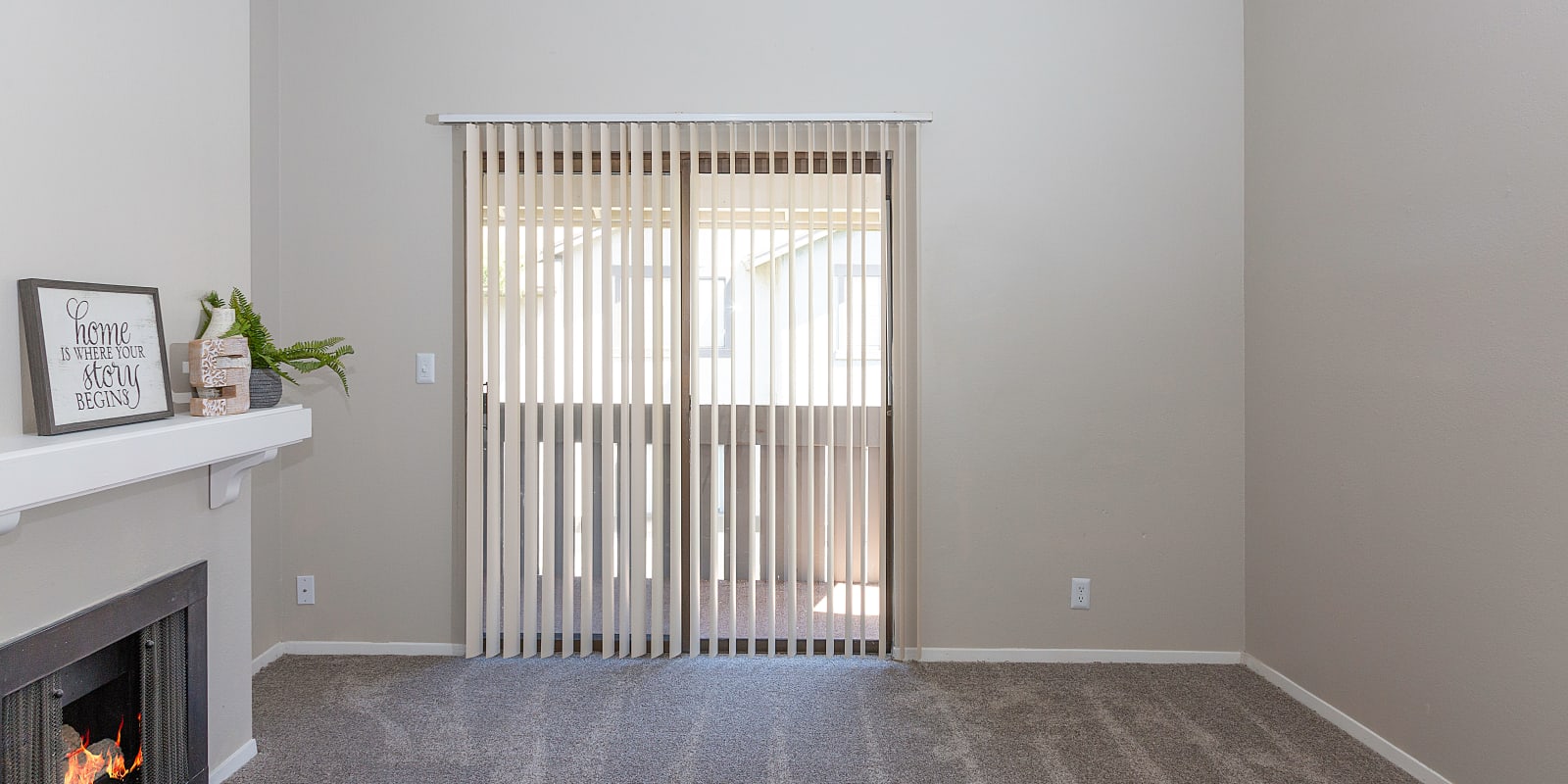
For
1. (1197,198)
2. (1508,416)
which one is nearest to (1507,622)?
(1508,416)

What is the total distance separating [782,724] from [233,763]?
150 cm

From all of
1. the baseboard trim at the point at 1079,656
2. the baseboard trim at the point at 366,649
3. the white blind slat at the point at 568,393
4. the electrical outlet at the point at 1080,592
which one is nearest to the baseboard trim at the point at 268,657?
the baseboard trim at the point at 366,649

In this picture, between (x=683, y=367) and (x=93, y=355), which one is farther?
(x=683, y=367)

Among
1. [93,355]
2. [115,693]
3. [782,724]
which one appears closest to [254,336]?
[93,355]

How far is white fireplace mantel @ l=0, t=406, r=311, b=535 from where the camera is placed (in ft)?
4.47

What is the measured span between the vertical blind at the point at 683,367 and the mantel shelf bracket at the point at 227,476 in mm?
905

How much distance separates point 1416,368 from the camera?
7.08 feet

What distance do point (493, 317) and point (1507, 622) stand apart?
307cm

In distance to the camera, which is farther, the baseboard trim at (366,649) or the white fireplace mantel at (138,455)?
the baseboard trim at (366,649)

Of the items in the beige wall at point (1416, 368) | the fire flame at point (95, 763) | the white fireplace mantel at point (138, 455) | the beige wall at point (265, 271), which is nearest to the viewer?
the white fireplace mantel at point (138, 455)

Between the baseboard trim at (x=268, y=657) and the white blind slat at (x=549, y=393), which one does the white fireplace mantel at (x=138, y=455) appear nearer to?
the white blind slat at (x=549, y=393)

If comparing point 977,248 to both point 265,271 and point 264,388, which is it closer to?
point 264,388

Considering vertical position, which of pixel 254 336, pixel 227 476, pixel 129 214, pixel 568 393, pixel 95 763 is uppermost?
pixel 129 214

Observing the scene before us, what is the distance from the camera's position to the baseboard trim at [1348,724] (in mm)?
2150
